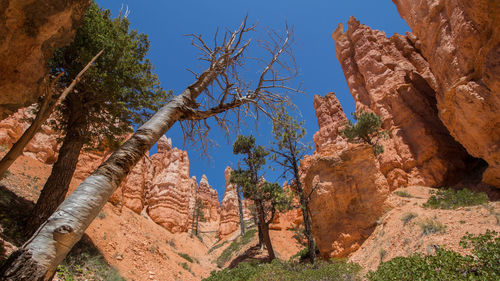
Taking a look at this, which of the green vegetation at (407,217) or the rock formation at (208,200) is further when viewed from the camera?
the rock formation at (208,200)

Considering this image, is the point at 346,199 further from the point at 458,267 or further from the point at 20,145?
the point at 20,145

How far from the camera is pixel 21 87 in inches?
132

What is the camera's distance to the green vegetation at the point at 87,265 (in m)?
6.32

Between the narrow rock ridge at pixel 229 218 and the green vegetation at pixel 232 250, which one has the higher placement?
the narrow rock ridge at pixel 229 218

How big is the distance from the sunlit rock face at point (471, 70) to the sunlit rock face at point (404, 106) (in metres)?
7.86

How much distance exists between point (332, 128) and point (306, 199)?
28.4m

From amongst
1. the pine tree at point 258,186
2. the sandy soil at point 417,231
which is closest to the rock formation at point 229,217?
the pine tree at point 258,186

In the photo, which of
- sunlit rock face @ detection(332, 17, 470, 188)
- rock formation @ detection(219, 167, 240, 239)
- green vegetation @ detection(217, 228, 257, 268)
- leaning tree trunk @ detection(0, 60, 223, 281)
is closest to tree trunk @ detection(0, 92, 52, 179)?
leaning tree trunk @ detection(0, 60, 223, 281)

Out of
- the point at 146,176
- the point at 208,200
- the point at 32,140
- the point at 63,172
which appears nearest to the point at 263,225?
the point at 63,172

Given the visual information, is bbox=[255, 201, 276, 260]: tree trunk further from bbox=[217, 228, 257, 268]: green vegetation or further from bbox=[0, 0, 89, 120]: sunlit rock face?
bbox=[0, 0, 89, 120]: sunlit rock face

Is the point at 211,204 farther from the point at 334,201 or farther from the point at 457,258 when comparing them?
the point at 457,258

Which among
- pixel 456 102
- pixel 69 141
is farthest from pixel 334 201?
pixel 69 141

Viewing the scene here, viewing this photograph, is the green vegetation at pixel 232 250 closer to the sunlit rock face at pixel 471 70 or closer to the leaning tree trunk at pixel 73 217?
the sunlit rock face at pixel 471 70

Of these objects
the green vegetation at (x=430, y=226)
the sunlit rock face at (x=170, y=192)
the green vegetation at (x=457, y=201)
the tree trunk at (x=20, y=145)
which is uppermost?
the sunlit rock face at (x=170, y=192)
